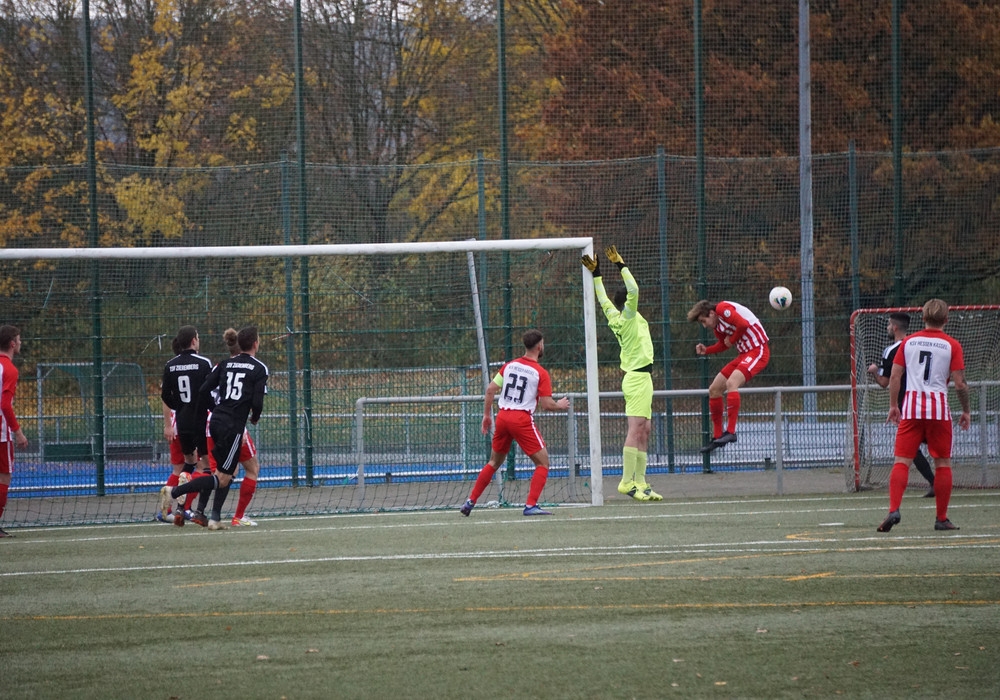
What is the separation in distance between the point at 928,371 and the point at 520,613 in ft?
13.8

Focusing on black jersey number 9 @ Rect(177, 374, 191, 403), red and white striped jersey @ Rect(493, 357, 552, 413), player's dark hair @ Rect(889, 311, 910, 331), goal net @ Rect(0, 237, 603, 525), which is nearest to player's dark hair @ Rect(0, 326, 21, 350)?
black jersey number 9 @ Rect(177, 374, 191, 403)

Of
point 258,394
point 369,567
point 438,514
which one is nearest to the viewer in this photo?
point 369,567

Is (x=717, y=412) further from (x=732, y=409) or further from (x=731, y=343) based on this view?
(x=731, y=343)

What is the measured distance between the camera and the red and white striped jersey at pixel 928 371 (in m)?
9.02

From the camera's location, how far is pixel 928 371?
9078 mm

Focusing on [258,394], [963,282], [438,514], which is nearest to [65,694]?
[258,394]

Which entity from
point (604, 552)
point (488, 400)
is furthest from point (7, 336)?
point (604, 552)

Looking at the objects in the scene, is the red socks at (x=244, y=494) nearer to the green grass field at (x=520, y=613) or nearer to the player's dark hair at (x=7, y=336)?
the green grass field at (x=520, y=613)

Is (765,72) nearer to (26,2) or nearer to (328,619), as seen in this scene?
(26,2)

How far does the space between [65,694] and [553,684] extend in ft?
6.97

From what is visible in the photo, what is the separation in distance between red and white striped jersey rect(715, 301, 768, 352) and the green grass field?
2816 mm

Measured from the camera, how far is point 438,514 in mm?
12430

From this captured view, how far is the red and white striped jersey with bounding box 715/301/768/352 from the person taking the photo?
42.3ft

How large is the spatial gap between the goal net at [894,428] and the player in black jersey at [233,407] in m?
7.25
